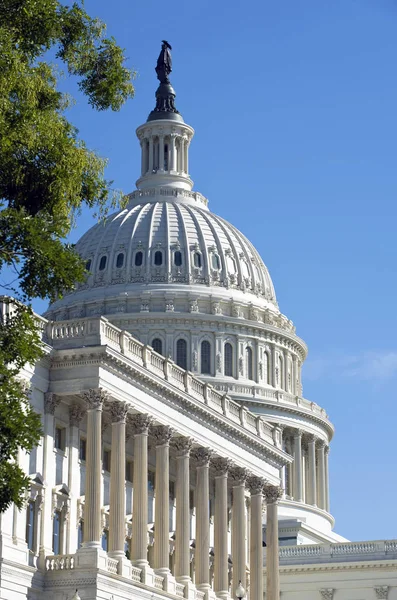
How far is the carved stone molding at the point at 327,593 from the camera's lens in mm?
122188

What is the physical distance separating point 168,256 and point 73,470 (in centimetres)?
7528

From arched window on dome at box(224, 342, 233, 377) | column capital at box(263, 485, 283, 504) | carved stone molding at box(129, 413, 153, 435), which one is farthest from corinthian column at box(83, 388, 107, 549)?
arched window on dome at box(224, 342, 233, 377)

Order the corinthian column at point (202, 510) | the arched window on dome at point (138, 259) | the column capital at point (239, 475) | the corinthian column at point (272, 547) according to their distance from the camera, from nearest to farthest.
→ the corinthian column at point (202, 510)
the column capital at point (239, 475)
the corinthian column at point (272, 547)
the arched window on dome at point (138, 259)

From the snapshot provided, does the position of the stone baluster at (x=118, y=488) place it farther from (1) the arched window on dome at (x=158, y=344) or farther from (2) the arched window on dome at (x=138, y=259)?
(2) the arched window on dome at (x=138, y=259)

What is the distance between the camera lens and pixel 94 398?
78.4 metres

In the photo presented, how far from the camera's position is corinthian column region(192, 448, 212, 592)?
91.6 meters

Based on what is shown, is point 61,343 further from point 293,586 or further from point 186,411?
point 293,586

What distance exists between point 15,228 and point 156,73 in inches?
5332

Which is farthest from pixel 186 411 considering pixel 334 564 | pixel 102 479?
pixel 334 564

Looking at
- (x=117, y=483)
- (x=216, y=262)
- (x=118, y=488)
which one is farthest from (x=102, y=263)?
(x=118, y=488)

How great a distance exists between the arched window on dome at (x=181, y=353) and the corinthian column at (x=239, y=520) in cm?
4940

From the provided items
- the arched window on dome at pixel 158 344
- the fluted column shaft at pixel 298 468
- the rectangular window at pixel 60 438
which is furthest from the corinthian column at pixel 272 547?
the fluted column shaft at pixel 298 468

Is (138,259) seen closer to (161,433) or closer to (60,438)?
(161,433)

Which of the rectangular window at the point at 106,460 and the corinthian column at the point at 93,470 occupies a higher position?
the rectangular window at the point at 106,460
